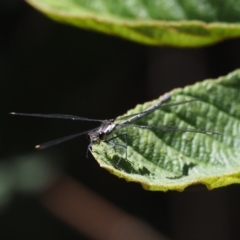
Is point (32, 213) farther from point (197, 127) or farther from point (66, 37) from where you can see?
point (197, 127)

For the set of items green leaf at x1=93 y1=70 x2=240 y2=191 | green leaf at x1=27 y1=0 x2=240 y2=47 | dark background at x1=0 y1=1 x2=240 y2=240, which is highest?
green leaf at x1=27 y1=0 x2=240 y2=47

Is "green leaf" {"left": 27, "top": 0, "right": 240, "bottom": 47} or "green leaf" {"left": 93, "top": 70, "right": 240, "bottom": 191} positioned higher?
"green leaf" {"left": 27, "top": 0, "right": 240, "bottom": 47}

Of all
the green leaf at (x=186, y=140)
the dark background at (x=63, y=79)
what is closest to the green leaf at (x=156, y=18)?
the green leaf at (x=186, y=140)

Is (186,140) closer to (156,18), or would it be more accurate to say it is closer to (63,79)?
(156,18)

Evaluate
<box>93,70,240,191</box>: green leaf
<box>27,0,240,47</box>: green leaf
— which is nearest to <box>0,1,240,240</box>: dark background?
<box>27,0,240,47</box>: green leaf

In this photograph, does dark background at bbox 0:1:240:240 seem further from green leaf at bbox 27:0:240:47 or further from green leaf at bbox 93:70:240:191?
green leaf at bbox 93:70:240:191

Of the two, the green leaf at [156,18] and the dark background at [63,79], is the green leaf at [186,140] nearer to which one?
the green leaf at [156,18]

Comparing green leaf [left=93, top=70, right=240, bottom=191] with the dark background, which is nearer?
green leaf [left=93, top=70, right=240, bottom=191]
